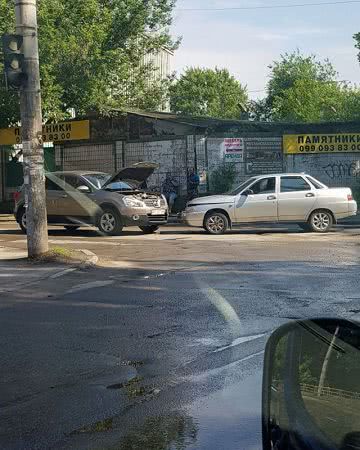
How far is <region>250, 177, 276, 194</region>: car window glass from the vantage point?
18391 mm

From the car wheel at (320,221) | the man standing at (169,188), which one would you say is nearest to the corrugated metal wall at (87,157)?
the man standing at (169,188)

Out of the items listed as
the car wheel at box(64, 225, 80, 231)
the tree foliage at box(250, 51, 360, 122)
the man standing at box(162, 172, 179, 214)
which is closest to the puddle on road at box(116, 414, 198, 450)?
the car wheel at box(64, 225, 80, 231)

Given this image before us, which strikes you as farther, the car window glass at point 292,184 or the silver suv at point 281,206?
the car window glass at point 292,184

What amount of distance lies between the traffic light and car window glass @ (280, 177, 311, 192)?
857 centimetres

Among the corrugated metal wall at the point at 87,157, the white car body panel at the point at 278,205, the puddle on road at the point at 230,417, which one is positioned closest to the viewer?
the puddle on road at the point at 230,417

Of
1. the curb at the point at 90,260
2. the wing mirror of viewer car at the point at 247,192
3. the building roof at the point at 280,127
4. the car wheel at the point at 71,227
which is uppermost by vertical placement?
the building roof at the point at 280,127

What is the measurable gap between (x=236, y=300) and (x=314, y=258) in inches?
162

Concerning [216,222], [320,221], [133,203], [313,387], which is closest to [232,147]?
[216,222]

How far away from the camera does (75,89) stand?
25797 millimetres

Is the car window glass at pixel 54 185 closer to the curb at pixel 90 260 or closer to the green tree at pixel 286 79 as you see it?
the curb at pixel 90 260

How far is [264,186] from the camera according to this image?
1844cm

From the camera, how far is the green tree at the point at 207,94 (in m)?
64.9

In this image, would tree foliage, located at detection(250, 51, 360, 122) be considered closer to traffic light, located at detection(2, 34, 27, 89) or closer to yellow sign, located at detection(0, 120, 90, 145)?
yellow sign, located at detection(0, 120, 90, 145)

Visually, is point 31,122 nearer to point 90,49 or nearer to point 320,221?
point 320,221
